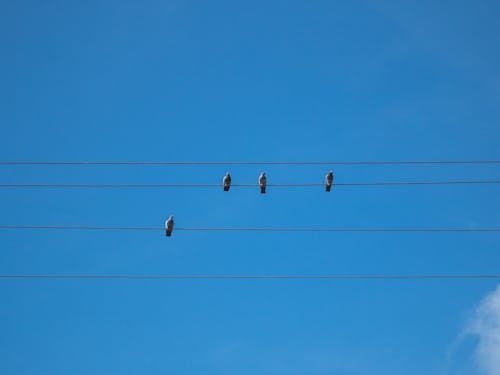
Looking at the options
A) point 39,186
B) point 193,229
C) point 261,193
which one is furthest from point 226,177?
point 39,186

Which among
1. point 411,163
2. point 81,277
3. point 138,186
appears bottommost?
point 81,277

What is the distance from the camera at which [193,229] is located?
18422 mm

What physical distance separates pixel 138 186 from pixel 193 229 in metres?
1.65

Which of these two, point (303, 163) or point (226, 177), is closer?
point (303, 163)

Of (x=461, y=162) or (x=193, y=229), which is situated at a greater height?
(x=461, y=162)

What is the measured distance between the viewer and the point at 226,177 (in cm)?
2245

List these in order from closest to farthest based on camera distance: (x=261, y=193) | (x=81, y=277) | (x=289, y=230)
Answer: (x=289, y=230), (x=81, y=277), (x=261, y=193)

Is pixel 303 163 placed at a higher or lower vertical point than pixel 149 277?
higher

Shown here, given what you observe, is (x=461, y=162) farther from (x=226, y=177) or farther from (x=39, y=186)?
(x=39, y=186)

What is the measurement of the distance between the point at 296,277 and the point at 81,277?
5.04 meters

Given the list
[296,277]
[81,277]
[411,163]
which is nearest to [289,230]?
[296,277]

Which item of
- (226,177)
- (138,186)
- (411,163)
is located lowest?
(138,186)

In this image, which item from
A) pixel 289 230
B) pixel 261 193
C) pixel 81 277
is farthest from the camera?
pixel 261 193

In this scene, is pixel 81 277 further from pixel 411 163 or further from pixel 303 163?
pixel 411 163
